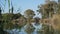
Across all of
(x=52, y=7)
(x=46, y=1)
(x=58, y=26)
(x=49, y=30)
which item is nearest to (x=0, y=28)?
(x=58, y=26)

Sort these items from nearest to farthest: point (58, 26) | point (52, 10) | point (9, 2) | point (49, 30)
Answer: point (9, 2), point (58, 26), point (49, 30), point (52, 10)

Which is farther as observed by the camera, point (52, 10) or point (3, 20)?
point (52, 10)

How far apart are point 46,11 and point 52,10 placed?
224mm

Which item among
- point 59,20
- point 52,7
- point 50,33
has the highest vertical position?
point 52,7

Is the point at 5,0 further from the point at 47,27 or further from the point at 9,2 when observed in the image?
the point at 47,27

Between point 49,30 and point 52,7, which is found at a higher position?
point 52,7

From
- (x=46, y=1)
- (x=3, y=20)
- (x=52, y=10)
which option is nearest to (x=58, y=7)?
(x=52, y=10)

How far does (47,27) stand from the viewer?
536cm

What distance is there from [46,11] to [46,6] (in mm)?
279

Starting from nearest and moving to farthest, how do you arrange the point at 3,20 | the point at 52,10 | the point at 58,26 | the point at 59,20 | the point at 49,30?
the point at 3,20 → the point at 58,26 → the point at 59,20 → the point at 49,30 → the point at 52,10

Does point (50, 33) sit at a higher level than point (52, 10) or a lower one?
lower

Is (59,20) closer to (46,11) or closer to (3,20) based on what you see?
(46,11)

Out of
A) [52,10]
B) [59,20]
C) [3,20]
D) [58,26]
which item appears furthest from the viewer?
[52,10]

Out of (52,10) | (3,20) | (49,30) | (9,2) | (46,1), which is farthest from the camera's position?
(52,10)
